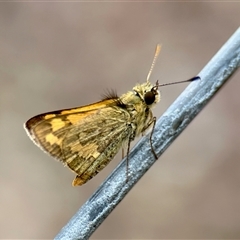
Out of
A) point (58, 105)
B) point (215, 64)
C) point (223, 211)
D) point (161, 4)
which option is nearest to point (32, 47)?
point (58, 105)

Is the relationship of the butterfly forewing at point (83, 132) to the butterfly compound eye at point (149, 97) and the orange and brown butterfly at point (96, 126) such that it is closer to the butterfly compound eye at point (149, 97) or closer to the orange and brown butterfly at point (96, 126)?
the orange and brown butterfly at point (96, 126)

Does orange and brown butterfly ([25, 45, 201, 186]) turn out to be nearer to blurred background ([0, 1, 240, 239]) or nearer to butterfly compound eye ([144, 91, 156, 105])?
butterfly compound eye ([144, 91, 156, 105])

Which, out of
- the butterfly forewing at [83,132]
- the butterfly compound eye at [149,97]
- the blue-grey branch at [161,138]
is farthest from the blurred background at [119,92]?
the blue-grey branch at [161,138]

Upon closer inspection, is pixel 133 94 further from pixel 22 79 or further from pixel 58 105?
pixel 22 79

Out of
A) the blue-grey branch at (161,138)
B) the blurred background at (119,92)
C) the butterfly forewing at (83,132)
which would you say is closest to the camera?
the blue-grey branch at (161,138)

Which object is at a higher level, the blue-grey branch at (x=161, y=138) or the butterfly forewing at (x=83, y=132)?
the butterfly forewing at (x=83, y=132)

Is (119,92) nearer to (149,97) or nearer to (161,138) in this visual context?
(149,97)

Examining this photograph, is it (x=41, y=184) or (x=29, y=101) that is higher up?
(x=29, y=101)

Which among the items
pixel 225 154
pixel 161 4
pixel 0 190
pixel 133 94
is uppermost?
pixel 161 4
